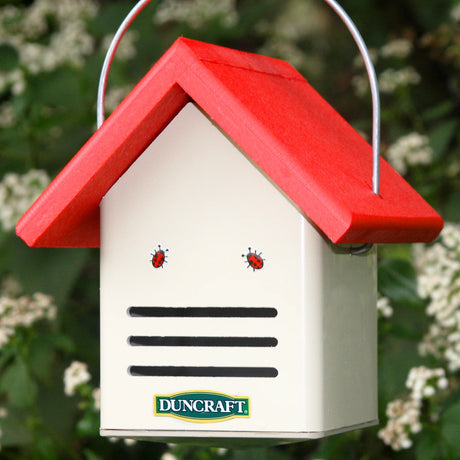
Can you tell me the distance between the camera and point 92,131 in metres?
3.87

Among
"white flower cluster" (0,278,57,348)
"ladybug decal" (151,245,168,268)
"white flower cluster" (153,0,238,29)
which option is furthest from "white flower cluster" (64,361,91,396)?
"white flower cluster" (153,0,238,29)

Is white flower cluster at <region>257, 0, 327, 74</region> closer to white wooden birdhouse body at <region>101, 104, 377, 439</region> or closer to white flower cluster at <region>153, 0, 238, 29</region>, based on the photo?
white flower cluster at <region>153, 0, 238, 29</region>

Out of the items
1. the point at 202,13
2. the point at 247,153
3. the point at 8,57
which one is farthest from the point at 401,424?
the point at 202,13

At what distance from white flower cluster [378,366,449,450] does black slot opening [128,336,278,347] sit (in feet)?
1.85

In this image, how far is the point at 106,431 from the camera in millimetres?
1865

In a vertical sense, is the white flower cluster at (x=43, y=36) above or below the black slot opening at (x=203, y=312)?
above

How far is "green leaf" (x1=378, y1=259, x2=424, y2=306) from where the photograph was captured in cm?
263

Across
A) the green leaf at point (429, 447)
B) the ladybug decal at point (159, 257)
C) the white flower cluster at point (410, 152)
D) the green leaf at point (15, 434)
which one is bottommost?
the green leaf at point (429, 447)

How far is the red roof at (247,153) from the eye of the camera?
1663 millimetres

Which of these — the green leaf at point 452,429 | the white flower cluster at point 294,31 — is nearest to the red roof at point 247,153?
the green leaf at point 452,429

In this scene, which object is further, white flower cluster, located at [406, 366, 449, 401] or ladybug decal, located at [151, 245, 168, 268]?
white flower cluster, located at [406, 366, 449, 401]

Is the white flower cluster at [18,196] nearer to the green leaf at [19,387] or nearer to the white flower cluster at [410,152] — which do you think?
the green leaf at [19,387]

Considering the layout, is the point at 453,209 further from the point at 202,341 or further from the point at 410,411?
the point at 202,341

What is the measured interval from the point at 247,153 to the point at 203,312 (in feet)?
1.01
